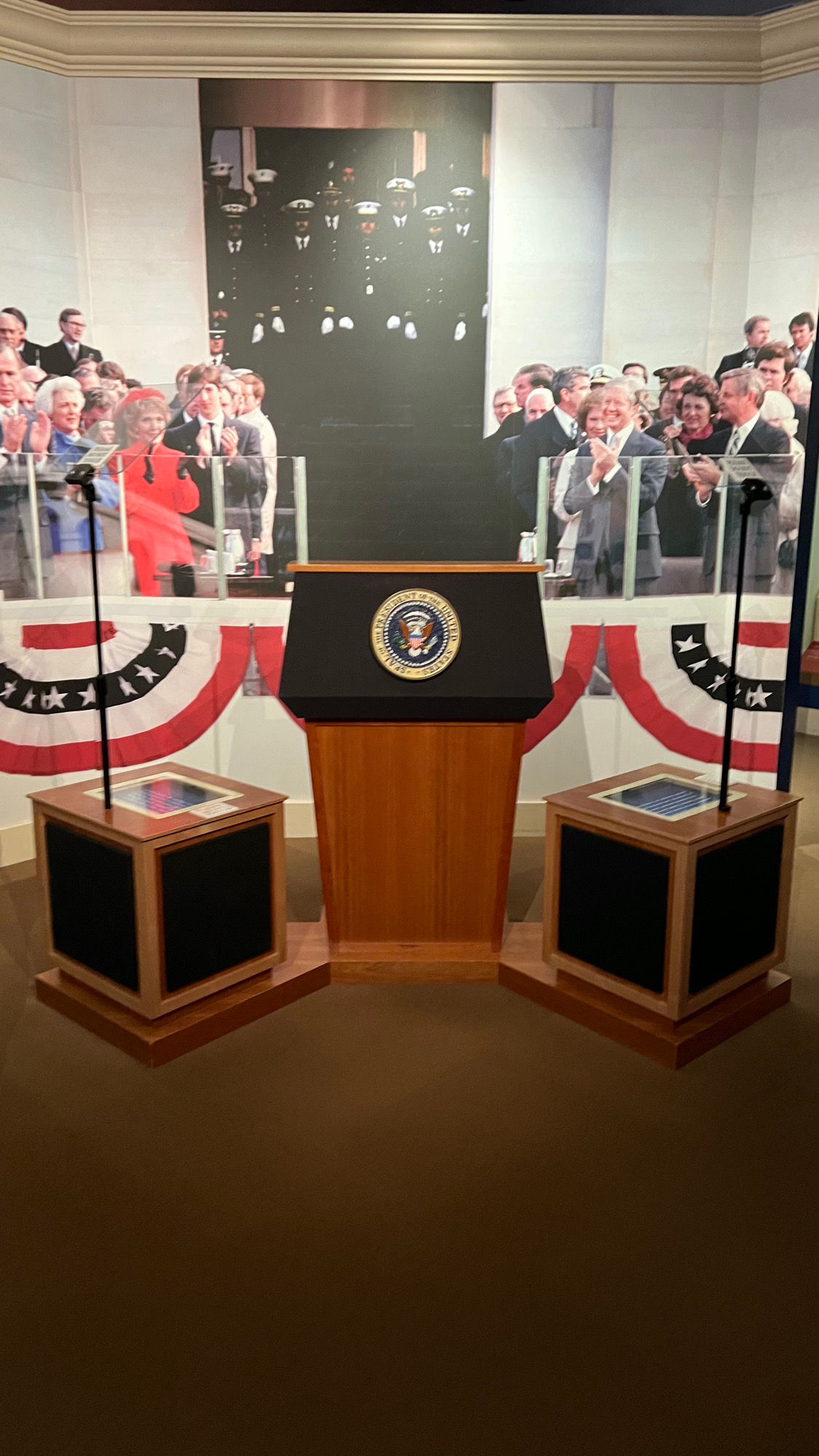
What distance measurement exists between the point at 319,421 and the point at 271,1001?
2733 mm

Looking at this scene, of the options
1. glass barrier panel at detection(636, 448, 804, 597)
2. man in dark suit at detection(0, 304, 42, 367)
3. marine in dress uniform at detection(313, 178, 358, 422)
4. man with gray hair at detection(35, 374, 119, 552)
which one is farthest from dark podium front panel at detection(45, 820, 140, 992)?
glass barrier panel at detection(636, 448, 804, 597)

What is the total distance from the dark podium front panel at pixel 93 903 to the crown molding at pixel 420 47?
11.3ft

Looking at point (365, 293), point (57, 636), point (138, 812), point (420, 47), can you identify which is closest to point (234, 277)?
point (365, 293)

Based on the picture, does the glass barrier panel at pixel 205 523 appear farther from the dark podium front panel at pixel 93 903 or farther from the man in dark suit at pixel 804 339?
the man in dark suit at pixel 804 339

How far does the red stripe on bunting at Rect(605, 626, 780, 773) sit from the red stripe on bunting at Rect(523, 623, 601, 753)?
0.09m

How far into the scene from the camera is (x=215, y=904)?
3.54 m

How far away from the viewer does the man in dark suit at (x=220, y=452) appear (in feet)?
16.5

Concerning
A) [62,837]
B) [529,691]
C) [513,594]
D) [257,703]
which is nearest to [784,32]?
[513,594]

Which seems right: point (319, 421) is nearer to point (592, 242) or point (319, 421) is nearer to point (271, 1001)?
point (592, 242)

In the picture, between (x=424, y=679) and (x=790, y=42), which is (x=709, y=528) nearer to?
(x=790, y=42)

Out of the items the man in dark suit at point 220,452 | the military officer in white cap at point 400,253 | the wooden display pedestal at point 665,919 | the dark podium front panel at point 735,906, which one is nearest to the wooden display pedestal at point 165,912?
the wooden display pedestal at point 665,919

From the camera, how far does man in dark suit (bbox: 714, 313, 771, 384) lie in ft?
16.3

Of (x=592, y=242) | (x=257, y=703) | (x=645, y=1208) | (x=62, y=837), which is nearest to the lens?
(x=645, y=1208)

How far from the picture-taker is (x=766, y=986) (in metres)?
3.76
